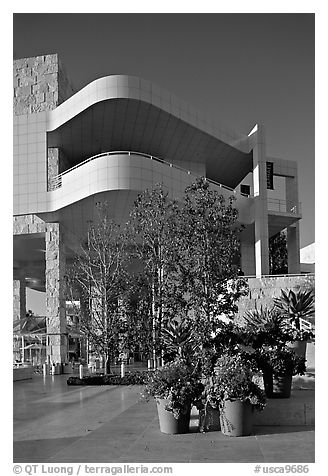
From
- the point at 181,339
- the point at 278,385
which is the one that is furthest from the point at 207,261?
the point at 278,385

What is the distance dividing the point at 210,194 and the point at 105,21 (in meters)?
3.80

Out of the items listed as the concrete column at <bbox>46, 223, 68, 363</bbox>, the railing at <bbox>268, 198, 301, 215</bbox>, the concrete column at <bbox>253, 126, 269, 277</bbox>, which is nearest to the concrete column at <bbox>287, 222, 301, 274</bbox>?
the railing at <bbox>268, 198, 301, 215</bbox>

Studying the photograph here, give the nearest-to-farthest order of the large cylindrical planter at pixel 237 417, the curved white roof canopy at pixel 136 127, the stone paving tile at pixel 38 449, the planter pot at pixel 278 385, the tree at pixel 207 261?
the stone paving tile at pixel 38 449
the large cylindrical planter at pixel 237 417
the planter pot at pixel 278 385
the tree at pixel 207 261
the curved white roof canopy at pixel 136 127

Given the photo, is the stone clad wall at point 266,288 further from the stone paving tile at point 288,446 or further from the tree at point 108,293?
the stone paving tile at point 288,446

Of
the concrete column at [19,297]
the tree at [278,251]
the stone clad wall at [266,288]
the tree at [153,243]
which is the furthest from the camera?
the tree at [278,251]

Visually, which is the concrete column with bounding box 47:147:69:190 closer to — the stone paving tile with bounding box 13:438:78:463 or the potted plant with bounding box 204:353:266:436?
the stone paving tile with bounding box 13:438:78:463

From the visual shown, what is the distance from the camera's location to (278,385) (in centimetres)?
1005

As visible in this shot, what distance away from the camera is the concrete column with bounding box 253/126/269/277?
3166 centimetres

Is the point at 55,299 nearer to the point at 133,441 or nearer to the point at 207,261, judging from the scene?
the point at 207,261

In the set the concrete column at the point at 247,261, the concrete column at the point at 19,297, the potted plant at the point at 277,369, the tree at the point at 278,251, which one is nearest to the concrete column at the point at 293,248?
the concrete column at the point at 247,261

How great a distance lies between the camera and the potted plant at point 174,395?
28.5 feet

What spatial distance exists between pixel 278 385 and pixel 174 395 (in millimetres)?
2232

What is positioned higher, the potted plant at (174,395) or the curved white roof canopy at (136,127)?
the curved white roof canopy at (136,127)

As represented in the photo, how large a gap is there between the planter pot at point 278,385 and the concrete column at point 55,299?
18834mm
